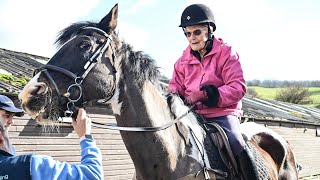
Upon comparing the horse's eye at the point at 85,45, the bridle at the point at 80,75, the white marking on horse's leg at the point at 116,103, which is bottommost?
the white marking on horse's leg at the point at 116,103

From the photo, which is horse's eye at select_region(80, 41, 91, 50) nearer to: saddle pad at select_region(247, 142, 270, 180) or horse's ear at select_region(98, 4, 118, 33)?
horse's ear at select_region(98, 4, 118, 33)

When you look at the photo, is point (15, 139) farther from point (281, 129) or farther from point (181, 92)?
point (281, 129)

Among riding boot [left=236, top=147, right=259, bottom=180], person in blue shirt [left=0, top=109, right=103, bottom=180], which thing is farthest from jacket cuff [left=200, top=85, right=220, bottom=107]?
person in blue shirt [left=0, top=109, right=103, bottom=180]

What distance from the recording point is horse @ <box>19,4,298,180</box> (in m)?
3.27

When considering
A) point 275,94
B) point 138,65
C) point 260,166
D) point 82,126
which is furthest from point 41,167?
point 275,94

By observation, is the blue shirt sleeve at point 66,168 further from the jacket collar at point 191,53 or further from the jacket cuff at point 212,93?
the jacket collar at point 191,53

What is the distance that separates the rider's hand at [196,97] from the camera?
425cm

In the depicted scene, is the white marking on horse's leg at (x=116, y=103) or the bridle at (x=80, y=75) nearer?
the bridle at (x=80, y=75)

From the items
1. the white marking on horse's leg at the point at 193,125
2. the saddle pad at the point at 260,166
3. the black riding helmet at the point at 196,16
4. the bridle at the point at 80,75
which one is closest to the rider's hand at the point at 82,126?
the bridle at the point at 80,75

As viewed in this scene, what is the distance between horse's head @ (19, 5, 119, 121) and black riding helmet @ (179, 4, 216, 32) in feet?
3.86

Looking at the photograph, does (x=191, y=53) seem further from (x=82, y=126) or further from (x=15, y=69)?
(x=15, y=69)

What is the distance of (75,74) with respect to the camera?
330 cm

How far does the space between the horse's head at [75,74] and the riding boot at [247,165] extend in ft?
5.45

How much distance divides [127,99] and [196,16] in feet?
5.00
